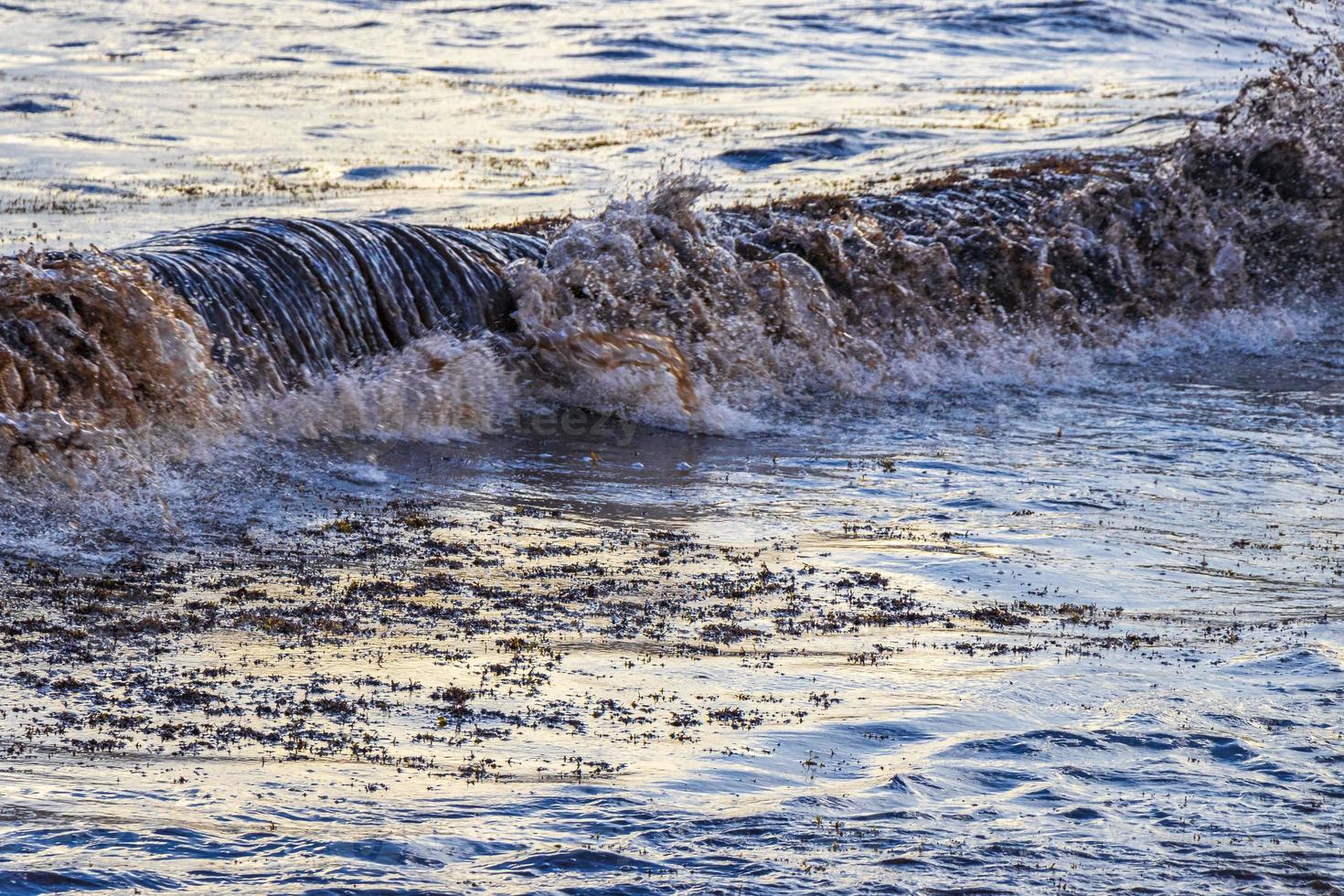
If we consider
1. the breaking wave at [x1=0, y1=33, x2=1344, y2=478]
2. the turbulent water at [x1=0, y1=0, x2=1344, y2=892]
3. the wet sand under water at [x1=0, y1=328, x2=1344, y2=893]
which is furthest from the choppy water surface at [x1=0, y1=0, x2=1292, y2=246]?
the wet sand under water at [x1=0, y1=328, x2=1344, y2=893]

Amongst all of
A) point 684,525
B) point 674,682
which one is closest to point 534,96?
point 684,525

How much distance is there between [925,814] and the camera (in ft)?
16.7

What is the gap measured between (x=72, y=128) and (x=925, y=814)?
25.8 meters

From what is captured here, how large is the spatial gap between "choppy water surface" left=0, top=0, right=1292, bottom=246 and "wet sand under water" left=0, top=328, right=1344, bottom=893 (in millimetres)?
9748

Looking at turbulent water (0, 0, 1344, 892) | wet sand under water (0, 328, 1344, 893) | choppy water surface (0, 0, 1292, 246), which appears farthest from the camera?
choppy water surface (0, 0, 1292, 246)

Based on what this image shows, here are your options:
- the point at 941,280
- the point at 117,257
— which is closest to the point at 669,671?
the point at 117,257

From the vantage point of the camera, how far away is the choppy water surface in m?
22.4

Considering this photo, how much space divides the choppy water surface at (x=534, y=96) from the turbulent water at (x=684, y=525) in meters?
0.53

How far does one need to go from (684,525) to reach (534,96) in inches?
1090

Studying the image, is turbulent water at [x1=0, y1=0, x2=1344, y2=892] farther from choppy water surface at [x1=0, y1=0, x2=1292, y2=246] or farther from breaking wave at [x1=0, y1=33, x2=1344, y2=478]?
choppy water surface at [x1=0, y1=0, x2=1292, y2=246]

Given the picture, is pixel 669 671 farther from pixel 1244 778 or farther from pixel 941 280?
pixel 941 280

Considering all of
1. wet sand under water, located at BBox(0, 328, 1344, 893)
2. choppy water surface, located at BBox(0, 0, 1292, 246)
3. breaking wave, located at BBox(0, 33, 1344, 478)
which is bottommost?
wet sand under water, located at BBox(0, 328, 1344, 893)

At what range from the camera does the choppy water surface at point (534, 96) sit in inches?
882

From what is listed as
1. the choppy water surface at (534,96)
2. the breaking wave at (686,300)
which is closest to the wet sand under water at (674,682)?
the breaking wave at (686,300)
